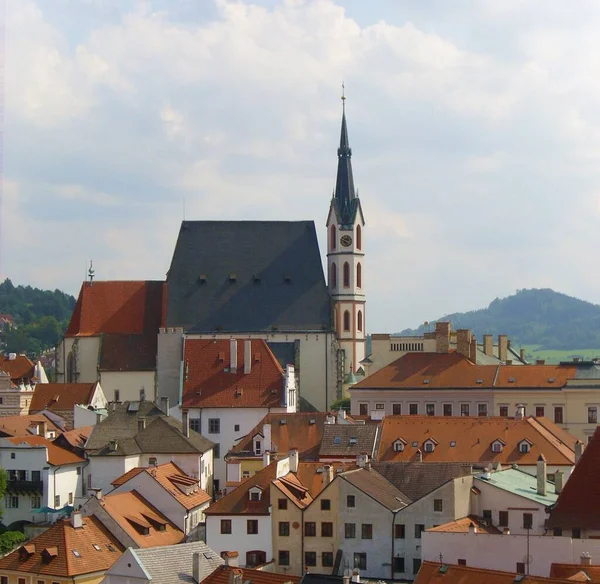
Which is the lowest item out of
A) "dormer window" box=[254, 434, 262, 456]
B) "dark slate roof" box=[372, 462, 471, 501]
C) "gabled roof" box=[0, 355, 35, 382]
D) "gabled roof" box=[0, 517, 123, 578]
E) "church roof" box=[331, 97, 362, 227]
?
"gabled roof" box=[0, 517, 123, 578]

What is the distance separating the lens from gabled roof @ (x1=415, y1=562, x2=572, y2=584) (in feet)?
152

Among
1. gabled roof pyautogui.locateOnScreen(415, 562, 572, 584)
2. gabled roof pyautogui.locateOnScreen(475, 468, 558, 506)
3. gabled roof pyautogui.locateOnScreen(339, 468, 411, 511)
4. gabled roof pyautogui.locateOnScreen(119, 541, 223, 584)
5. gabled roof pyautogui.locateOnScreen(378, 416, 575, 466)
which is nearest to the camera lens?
gabled roof pyautogui.locateOnScreen(415, 562, 572, 584)

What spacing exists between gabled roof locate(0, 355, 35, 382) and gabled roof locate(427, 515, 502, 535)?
70.6 metres

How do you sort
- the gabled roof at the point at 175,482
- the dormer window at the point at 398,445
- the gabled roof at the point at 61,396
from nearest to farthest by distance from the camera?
the gabled roof at the point at 175,482 < the dormer window at the point at 398,445 < the gabled roof at the point at 61,396

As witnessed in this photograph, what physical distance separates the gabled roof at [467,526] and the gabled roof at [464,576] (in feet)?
20.8

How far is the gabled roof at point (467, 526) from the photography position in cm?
5705

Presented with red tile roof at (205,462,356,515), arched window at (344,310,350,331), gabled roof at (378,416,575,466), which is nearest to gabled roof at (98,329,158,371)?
arched window at (344,310,350,331)

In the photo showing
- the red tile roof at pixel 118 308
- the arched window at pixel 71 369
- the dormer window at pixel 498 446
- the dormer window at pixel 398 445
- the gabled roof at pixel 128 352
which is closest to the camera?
the dormer window at pixel 498 446

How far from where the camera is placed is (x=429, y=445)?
7938 centimetres

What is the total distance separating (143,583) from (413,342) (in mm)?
60798

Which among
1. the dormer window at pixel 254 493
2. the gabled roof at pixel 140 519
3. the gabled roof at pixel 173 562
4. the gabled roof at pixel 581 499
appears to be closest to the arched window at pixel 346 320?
the gabled roof at pixel 140 519

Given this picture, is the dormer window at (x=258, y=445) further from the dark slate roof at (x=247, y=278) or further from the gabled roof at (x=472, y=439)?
the dark slate roof at (x=247, y=278)

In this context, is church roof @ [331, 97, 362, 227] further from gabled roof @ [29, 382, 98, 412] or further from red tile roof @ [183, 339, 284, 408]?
gabled roof @ [29, 382, 98, 412]

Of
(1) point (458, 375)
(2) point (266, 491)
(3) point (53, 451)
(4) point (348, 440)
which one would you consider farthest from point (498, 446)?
(3) point (53, 451)
